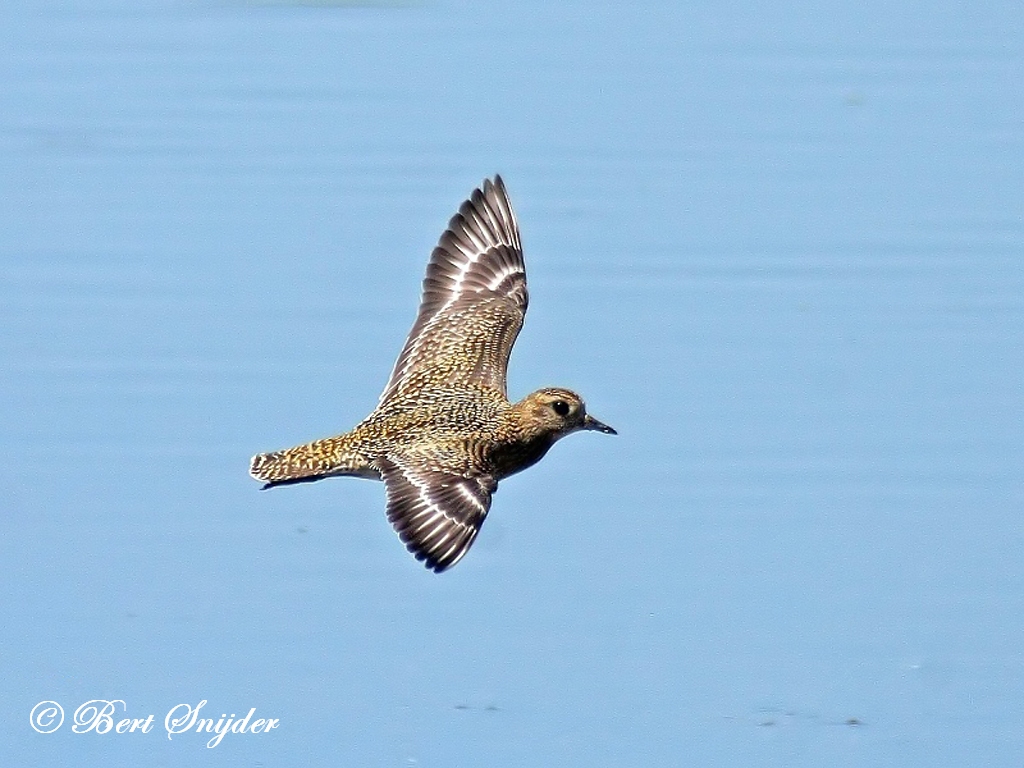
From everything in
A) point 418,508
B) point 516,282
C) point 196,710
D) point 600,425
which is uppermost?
point 516,282

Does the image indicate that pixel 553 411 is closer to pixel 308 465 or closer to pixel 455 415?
pixel 455 415

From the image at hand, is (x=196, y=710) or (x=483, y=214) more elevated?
(x=483, y=214)

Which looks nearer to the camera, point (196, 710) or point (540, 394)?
point (196, 710)

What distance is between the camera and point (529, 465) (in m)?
11.8

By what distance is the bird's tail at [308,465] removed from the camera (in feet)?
35.7

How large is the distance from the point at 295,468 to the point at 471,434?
0.86 meters

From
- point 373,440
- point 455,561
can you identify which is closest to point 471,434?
point 373,440

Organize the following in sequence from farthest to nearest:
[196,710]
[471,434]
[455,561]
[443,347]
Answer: [443,347] → [471,434] → [196,710] → [455,561]

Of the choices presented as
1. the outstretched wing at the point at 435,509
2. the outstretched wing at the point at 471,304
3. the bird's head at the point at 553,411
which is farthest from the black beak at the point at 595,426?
the outstretched wing at the point at 435,509

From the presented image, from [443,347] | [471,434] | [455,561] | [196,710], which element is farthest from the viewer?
[443,347]

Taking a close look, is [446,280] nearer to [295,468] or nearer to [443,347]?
[443,347]

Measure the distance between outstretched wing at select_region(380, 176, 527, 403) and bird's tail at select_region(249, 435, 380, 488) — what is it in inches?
40.7

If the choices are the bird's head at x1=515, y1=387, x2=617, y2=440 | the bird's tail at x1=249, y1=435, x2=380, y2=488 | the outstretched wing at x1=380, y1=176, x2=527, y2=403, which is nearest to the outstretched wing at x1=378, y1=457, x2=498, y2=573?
the bird's tail at x1=249, y1=435, x2=380, y2=488

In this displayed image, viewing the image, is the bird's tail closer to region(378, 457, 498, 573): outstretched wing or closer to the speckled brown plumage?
the speckled brown plumage
